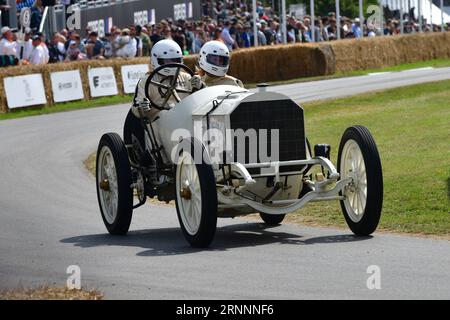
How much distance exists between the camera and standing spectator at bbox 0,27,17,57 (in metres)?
28.2

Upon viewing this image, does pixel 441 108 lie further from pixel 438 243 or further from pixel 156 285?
pixel 156 285

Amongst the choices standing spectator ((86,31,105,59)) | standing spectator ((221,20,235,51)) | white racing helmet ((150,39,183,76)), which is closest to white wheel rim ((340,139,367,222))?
white racing helmet ((150,39,183,76))

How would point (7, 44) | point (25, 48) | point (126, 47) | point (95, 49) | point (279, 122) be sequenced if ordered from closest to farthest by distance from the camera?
point (279, 122) < point (7, 44) < point (25, 48) < point (95, 49) < point (126, 47)

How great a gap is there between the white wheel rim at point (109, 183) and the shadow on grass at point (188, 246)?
0.30 m

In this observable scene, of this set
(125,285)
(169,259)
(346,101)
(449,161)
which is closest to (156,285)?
(125,285)

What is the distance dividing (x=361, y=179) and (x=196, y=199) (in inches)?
59.6

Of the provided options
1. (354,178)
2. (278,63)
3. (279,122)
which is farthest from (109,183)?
(278,63)

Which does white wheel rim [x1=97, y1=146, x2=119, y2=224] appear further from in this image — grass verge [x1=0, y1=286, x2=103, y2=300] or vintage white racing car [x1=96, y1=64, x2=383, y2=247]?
grass verge [x1=0, y1=286, x2=103, y2=300]

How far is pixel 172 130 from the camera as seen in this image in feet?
34.6

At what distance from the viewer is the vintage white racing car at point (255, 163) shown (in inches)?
378

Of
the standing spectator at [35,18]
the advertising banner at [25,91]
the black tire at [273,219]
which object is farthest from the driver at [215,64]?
the standing spectator at [35,18]

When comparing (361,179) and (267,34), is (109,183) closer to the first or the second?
(361,179)

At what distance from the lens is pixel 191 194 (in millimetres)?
9711

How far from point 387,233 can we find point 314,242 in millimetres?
1065
